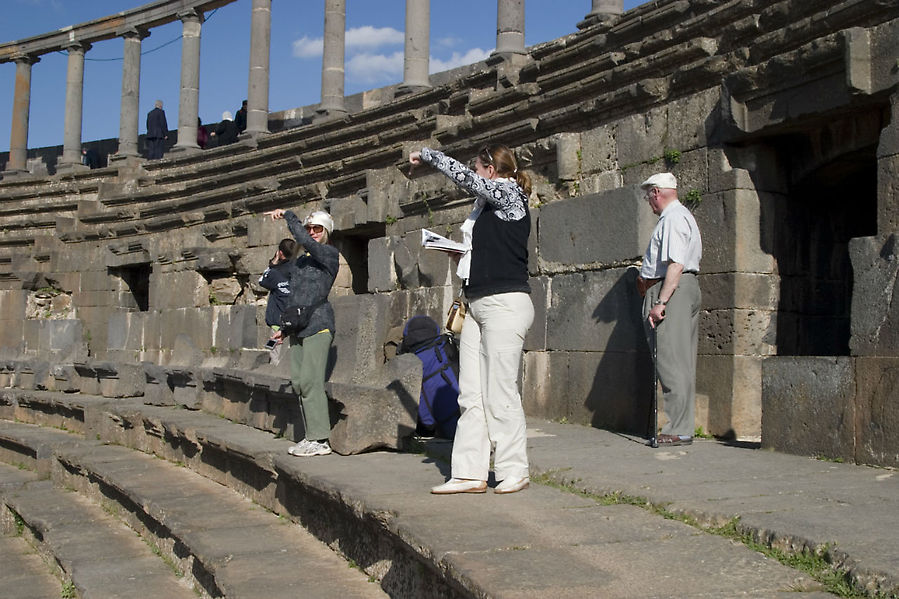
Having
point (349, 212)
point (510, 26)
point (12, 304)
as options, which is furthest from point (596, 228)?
point (12, 304)

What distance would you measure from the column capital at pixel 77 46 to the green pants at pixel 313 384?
28.8 m

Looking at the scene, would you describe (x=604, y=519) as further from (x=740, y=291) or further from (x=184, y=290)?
(x=184, y=290)

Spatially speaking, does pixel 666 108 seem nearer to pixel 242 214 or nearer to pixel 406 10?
pixel 242 214

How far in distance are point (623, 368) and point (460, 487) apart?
3025 millimetres

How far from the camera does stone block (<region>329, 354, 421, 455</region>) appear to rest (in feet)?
21.6

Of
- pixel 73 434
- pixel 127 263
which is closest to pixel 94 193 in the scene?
pixel 127 263

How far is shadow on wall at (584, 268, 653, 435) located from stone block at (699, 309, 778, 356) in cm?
49

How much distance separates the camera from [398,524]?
13.7ft

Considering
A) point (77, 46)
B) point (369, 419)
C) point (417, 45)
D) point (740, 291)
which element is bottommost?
point (369, 419)

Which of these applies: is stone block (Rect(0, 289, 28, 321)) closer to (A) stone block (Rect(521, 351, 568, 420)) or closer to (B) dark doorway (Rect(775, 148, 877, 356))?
(A) stone block (Rect(521, 351, 568, 420))

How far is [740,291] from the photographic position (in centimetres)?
720

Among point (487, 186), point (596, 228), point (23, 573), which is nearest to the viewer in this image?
point (487, 186)

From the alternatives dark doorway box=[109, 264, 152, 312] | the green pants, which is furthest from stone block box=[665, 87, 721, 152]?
dark doorway box=[109, 264, 152, 312]

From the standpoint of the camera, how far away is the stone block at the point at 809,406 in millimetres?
5555
